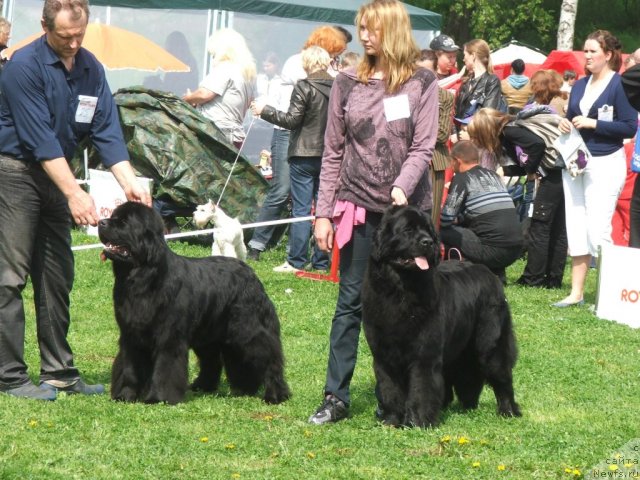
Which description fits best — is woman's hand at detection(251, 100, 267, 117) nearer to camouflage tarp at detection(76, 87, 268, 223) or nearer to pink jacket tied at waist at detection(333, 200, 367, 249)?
camouflage tarp at detection(76, 87, 268, 223)

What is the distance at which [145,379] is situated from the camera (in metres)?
5.92

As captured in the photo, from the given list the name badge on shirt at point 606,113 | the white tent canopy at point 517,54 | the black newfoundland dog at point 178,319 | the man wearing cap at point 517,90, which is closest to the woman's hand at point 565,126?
the name badge on shirt at point 606,113

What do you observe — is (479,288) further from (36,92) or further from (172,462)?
(36,92)

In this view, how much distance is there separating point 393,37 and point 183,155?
23.4ft

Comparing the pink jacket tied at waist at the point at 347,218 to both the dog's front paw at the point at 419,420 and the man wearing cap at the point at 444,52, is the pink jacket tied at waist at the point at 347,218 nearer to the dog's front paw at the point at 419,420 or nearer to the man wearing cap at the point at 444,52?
the dog's front paw at the point at 419,420

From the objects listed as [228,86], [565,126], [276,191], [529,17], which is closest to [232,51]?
[228,86]

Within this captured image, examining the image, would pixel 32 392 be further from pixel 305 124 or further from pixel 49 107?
pixel 305 124

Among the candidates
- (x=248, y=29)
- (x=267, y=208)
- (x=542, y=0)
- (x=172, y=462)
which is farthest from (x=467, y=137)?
(x=542, y=0)

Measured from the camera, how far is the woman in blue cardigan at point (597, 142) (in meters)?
9.12

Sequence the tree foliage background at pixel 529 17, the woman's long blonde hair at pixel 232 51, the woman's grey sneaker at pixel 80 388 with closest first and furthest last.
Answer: the woman's grey sneaker at pixel 80 388 → the woman's long blonde hair at pixel 232 51 → the tree foliage background at pixel 529 17

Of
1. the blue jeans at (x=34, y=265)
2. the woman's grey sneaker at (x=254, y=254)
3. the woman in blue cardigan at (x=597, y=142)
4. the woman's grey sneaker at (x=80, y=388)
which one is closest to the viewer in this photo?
the blue jeans at (x=34, y=265)

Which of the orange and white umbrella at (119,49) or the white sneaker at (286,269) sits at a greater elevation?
the orange and white umbrella at (119,49)

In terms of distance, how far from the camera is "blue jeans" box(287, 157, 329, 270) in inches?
405

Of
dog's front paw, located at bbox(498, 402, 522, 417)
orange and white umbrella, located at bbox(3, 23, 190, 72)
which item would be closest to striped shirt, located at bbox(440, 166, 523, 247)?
dog's front paw, located at bbox(498, 402, 522, 417)
